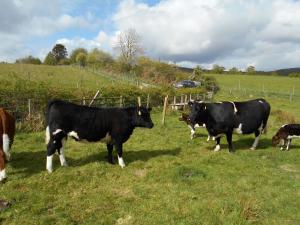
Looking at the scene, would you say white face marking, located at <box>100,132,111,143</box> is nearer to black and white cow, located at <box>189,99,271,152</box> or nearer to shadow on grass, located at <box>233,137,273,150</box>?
black and white cow, located at <box>189,99,271,152</box>

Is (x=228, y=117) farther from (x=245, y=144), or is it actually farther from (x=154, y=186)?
(x=154, y=186)

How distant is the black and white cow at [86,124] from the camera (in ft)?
28.5

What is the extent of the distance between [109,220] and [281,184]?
15.3 feet

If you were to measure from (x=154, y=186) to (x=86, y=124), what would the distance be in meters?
2.50

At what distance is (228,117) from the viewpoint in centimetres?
1166

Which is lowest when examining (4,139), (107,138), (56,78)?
(107,138)

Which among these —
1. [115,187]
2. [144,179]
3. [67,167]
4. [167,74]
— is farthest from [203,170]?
[167,74]

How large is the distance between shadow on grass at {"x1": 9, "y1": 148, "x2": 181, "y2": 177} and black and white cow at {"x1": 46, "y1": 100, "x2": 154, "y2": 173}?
0.46m

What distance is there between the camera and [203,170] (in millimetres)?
9195

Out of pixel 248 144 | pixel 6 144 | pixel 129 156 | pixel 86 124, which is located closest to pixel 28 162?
pixel 6 144

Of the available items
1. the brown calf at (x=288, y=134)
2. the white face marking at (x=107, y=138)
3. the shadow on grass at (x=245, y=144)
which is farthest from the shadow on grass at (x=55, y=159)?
the brown calf at (x=288, y=134)

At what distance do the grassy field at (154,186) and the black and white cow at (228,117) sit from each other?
701 millimetres

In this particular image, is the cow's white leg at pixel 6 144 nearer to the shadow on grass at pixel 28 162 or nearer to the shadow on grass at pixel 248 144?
the shadow on grass at pixel 28 162

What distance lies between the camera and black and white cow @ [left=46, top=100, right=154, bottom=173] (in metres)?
8.67
